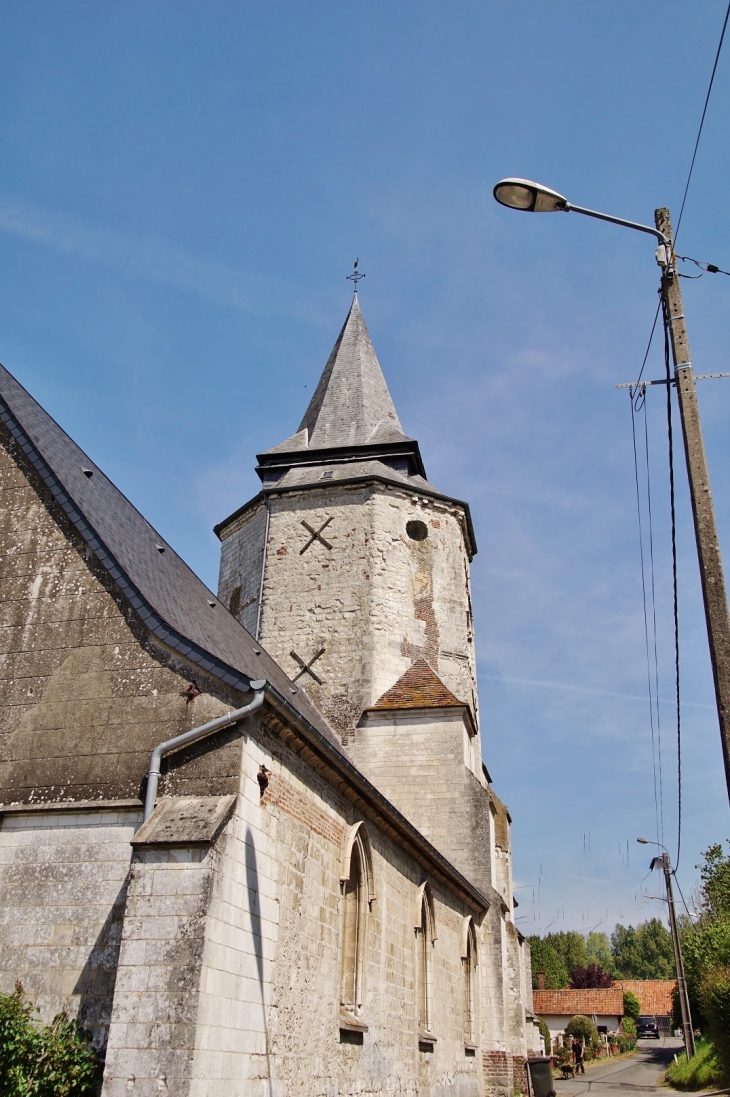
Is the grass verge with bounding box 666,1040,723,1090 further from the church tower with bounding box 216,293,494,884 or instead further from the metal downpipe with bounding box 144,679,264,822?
the metal downpipe with bounding box 144,679,264,822

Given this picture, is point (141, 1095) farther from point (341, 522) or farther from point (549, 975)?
point (549, 975)

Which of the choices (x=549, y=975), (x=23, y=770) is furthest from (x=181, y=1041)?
(x=549, y=975)

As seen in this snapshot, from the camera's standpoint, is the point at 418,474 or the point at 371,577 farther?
the point at 418,474

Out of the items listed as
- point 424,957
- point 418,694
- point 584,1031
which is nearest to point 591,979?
point 584,1031

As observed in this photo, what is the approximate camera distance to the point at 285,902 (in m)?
7.51

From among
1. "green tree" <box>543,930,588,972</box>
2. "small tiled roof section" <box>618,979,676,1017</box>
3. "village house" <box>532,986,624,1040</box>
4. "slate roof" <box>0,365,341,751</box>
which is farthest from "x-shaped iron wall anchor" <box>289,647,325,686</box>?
"green tree" <box>543,930,588,972</box>

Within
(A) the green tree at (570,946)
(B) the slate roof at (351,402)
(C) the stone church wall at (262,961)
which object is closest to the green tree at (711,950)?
(C) the stone church wall at (262,961)

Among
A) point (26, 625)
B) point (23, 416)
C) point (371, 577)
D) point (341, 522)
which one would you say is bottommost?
point (26, 625)

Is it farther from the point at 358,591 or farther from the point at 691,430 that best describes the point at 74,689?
the point at 358,591

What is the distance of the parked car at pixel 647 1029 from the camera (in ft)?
194

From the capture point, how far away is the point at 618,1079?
25578mm

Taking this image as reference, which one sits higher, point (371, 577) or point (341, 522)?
point (341, 522)

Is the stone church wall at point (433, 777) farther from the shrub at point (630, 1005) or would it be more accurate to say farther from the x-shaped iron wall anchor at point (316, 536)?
the shrub at point (630, 1005)

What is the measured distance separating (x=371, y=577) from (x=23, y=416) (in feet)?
30.1
